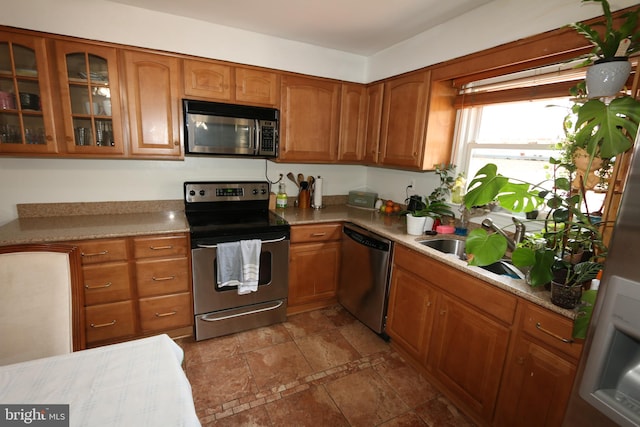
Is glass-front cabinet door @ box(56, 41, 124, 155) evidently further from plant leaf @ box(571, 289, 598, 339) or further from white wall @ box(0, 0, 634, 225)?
plant leaf @ box(571, 289, 598, 339)

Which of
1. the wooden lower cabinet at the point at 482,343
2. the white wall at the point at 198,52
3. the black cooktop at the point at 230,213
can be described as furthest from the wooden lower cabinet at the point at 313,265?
the white wall at the point at 198,52

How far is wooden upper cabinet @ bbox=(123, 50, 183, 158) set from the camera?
7.05ft

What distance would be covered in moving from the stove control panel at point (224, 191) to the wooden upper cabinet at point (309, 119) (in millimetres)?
369

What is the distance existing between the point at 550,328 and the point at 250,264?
72.1 inches

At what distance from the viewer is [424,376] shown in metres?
2.06

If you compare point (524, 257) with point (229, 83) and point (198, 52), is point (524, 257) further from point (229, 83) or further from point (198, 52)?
point (198, 52)

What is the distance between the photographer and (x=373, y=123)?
2.88m

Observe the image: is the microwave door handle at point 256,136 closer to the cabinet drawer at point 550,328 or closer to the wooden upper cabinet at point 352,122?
the wooden upper cabinet at point 352,122

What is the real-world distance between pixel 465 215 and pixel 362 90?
5.06 ft

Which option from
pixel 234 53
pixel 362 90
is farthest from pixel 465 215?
pixel 234 53

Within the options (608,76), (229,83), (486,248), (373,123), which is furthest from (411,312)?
(229,83)

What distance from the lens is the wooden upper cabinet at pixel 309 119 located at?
8.70ft

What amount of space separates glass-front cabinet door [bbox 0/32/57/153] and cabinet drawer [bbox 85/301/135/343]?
114 centimetres

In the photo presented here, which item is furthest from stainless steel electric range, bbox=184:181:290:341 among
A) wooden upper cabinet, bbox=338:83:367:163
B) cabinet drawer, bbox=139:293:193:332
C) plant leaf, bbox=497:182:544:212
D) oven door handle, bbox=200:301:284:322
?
plant leaf, bbox=497:182:544:212
